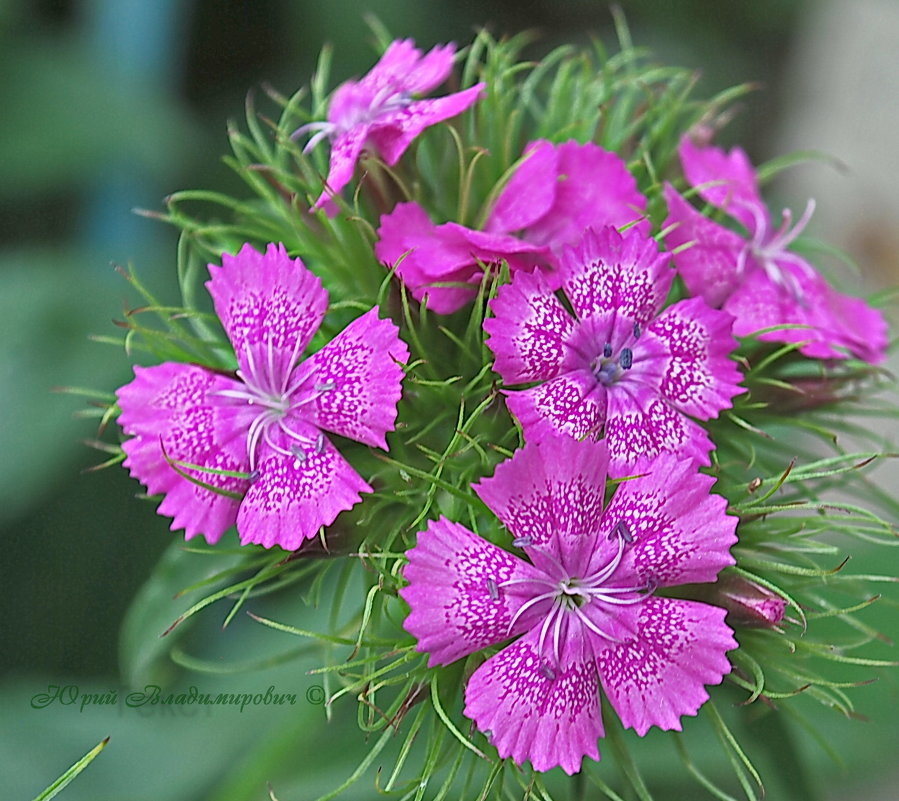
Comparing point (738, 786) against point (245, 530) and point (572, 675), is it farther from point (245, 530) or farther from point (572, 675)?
point (245, 530)

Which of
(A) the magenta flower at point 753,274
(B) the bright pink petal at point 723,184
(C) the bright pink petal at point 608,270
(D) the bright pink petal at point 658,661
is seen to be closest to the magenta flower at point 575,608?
(D) the bright pink petal at point 658,661

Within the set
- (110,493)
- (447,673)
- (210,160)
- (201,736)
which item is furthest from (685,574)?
(210,160)

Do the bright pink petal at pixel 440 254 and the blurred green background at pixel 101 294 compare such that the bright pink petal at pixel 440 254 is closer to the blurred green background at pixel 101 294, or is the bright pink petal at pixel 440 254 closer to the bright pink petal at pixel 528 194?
the bright pink petal at pixel 528 194

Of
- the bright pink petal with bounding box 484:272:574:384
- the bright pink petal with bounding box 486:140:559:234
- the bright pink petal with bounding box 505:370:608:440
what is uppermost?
the bright pink petal with bounding box 486:140:559:234

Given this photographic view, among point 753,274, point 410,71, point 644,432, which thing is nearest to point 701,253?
point 753,274

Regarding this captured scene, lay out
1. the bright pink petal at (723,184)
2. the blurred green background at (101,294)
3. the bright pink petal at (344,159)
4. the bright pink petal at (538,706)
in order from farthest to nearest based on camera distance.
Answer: the blurred green background at (101,294), the bright pink petal at (723,184), the bright pink petal at (344,159), the bright pink petal at (538,706)

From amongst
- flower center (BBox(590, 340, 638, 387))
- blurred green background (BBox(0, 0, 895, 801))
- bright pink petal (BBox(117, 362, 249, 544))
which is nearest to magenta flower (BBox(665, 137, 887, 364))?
flower center (BBox(590, 340, 638, 387))

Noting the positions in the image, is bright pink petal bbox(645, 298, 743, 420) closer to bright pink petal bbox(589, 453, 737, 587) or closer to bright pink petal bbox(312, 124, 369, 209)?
bright pink petal bbox(589, 453, 737, 587)
